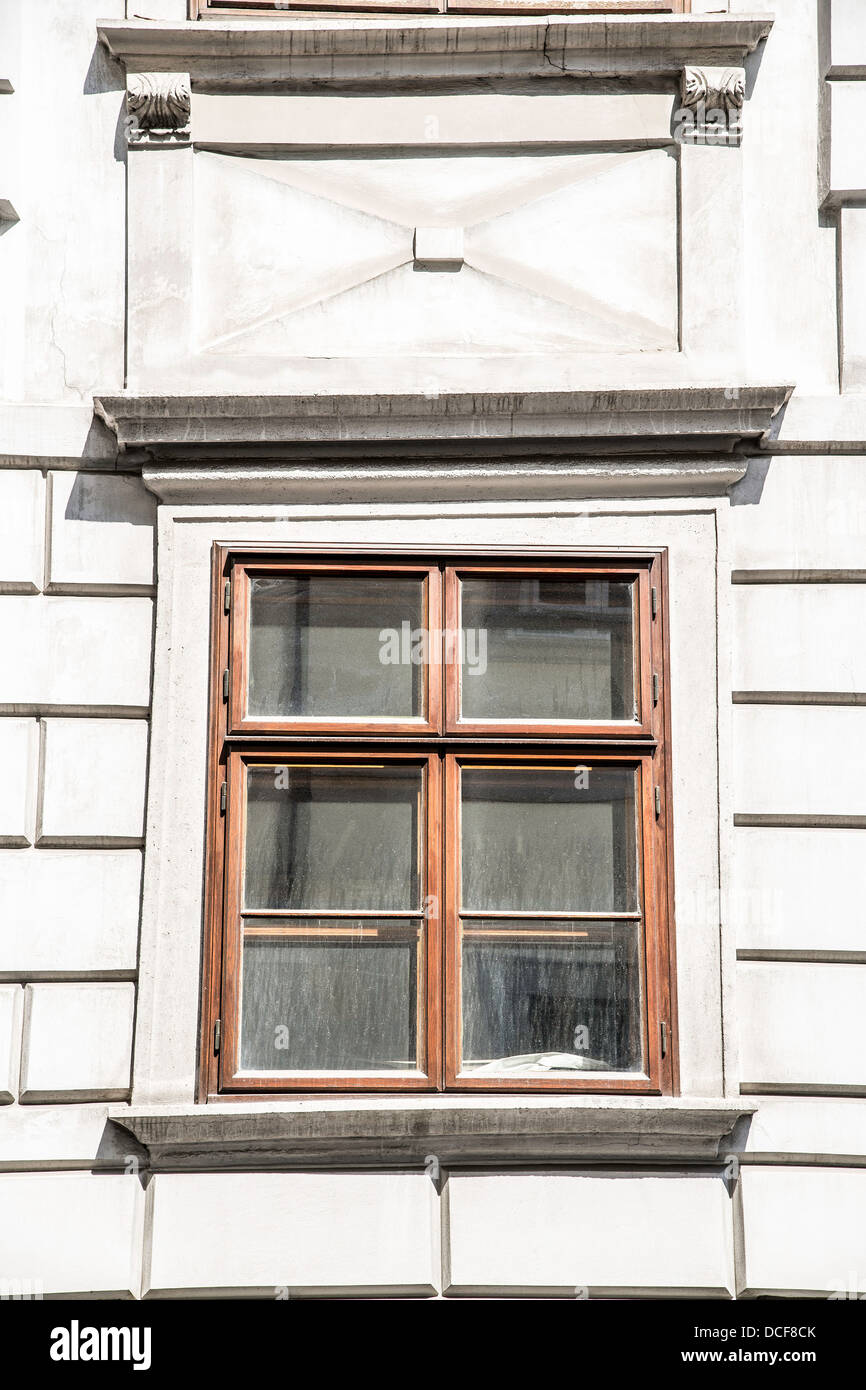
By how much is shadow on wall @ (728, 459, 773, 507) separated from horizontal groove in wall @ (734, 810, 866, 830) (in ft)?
4.22

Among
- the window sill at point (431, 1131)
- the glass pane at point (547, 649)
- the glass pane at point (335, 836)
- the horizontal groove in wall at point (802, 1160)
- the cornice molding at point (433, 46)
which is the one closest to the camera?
the window sill at point (431, 1131)

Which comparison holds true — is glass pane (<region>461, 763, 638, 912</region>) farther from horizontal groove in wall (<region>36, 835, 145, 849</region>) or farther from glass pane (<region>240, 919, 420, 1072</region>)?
horizontal groove in wall (<region>36, 835, 145, 849</region>)

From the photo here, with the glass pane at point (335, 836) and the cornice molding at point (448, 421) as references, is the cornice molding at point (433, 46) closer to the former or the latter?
the cornice molding at point (448, 421)

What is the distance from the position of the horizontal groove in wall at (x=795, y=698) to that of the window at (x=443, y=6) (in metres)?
2.98

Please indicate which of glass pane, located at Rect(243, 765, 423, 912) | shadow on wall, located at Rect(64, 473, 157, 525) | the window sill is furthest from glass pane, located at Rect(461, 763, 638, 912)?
shadow on wall, located at Rect(64, 473, 157, 525)

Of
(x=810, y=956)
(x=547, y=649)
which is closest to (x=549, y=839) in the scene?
(x=547, y=649)

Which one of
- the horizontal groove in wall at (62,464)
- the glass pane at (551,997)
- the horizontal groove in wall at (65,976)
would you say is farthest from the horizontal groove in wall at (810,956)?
the horizontal groove in wall at (62,464)

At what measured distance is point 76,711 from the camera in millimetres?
5309

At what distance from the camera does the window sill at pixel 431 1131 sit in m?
4.95

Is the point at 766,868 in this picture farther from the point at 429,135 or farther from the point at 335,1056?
the point at 429,135

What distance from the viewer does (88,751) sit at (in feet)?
17.3

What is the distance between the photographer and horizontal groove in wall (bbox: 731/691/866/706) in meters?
5.30
